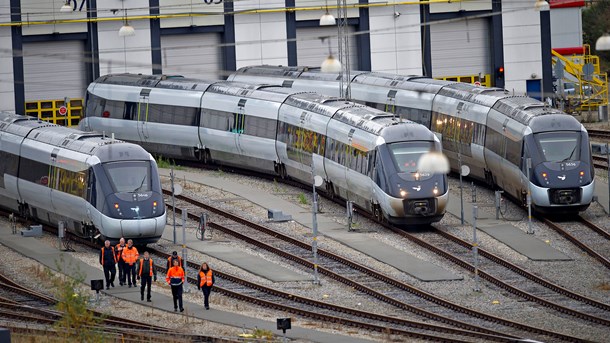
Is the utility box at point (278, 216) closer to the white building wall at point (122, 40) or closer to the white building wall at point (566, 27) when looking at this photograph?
the white building wall at point (122, 40)

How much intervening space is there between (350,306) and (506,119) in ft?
45.2

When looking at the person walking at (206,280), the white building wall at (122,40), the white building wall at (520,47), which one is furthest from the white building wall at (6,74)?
the person walking at (206,280)

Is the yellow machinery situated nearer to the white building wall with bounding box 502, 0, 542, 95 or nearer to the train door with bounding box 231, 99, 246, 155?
the white building wall with bounding box 502, 0, 542, 95

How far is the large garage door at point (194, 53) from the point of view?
227 ft

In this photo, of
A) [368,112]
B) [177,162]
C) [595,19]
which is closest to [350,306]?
[368,112]

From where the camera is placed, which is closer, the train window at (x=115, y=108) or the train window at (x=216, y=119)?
the train window at (x=216, y=119)

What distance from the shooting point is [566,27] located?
88.4 meters

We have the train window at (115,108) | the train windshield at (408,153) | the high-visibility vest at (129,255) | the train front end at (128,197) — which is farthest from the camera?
the train window at (115,108)

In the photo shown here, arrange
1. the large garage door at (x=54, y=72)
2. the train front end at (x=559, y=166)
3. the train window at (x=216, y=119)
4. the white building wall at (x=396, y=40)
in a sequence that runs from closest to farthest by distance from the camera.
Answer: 1. the train front end at (x=559, y=166)
2. the train window at (x=216, y=119)
3. the large garage door at (x=54, y=72)
4. the white building wall at (x=396, y=40)

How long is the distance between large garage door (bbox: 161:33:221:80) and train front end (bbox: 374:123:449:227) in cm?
2728

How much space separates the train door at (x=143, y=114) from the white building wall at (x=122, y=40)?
396 inches

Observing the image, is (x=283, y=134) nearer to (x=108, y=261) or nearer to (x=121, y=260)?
(x=121, y=260)

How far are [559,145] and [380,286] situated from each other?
9.90 metres

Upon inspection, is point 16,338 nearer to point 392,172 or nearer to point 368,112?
point 392,172
